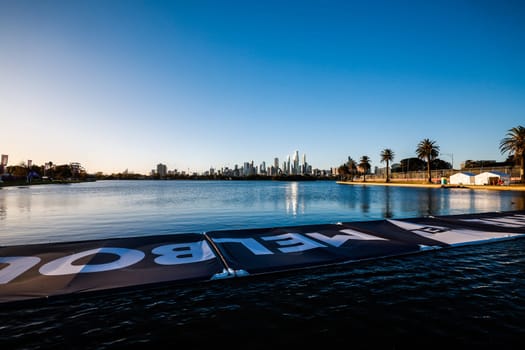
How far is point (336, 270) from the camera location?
6512 millimetres

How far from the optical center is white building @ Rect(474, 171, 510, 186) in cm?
5929

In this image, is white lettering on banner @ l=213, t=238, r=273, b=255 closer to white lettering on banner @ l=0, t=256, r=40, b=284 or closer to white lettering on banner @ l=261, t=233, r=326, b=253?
white lettering on banner @ l=261, t=233, r=326, b=253

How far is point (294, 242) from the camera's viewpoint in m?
8.24

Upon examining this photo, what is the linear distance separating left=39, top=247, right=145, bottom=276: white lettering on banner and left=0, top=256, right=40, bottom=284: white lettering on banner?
0.39 m

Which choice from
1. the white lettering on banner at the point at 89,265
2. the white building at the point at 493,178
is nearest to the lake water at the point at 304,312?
the white lettering on banner at the point at 89,265

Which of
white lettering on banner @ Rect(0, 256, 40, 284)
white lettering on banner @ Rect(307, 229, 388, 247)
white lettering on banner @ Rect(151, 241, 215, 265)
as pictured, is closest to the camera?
white lettering on banner @ Rect(0, 256, 40, 284)

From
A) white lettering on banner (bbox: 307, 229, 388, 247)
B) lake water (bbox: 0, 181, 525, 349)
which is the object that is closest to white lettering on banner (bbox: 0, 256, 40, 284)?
lake water (bbox: 0, 181, 525, 349)

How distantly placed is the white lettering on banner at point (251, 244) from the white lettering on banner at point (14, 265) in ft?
15.1

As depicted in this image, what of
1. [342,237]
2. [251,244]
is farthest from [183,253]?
[342,237]

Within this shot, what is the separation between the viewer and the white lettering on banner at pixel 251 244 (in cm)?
738

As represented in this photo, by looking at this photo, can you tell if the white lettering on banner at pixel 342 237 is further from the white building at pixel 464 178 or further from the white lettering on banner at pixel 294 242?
the white building at pixel 464 178

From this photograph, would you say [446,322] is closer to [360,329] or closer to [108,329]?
[360,329]

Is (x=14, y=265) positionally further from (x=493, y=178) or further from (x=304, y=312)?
(x=493, y=178)

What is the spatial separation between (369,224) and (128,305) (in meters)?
9.58
